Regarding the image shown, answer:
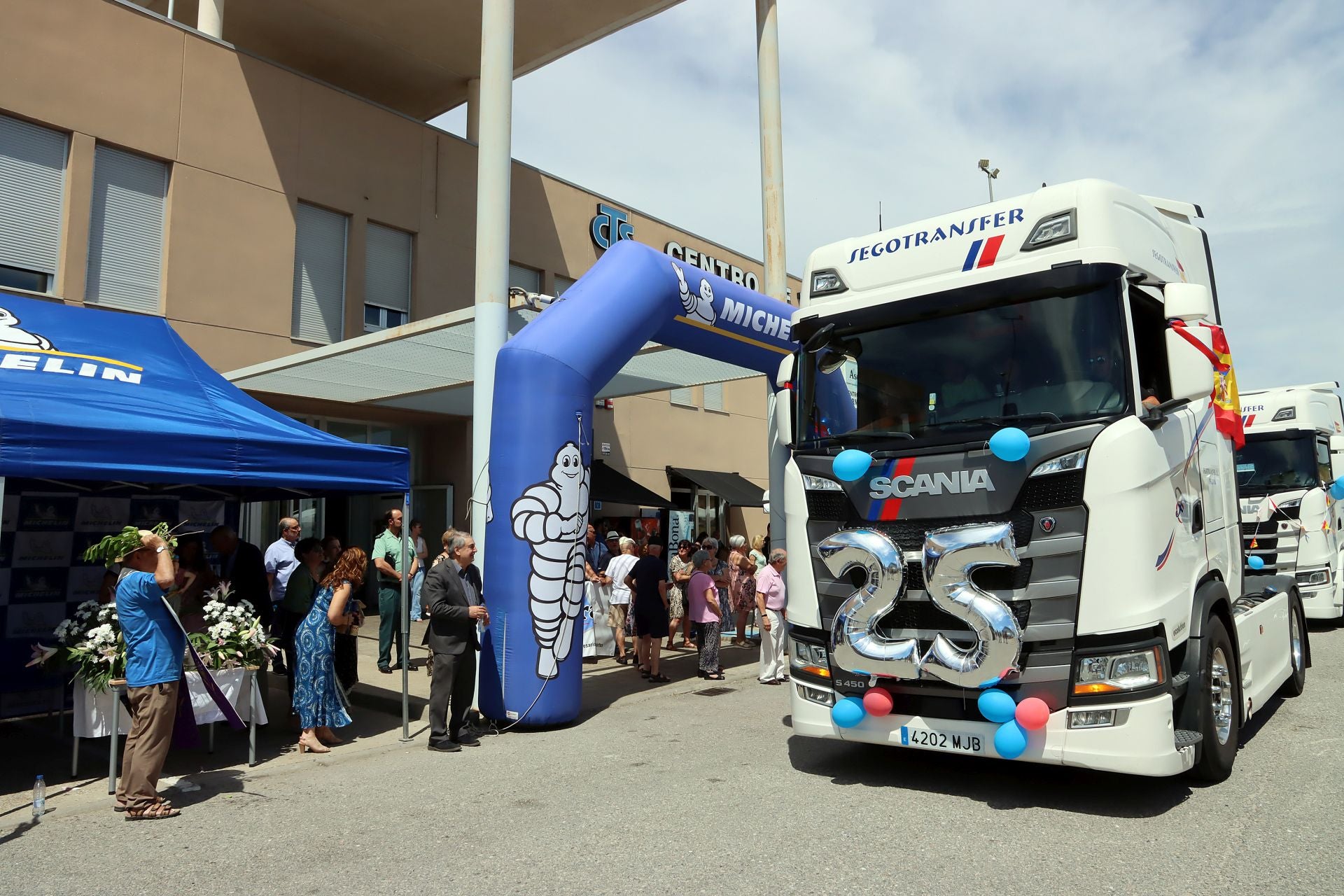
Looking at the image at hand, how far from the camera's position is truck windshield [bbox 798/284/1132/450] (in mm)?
5238

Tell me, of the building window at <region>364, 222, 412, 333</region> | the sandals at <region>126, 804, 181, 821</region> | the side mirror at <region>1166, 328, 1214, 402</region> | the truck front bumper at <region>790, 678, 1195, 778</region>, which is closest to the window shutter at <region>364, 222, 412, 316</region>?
the building window at <region>364, 222, 412, 333</region>

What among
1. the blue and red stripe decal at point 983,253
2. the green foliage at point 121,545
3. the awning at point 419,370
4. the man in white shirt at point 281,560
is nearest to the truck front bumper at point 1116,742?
the blue and red stripe decal at point 983,253

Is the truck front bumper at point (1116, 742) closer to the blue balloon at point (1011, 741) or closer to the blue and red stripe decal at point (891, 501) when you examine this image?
the blue balloon at point (1011, 741)

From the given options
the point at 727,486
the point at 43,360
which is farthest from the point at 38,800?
the point at 727,486

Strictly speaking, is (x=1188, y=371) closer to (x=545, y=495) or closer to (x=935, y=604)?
(x=935, y=604)

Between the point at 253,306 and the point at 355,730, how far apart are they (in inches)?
311

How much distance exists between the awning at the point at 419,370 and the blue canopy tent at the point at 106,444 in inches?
88.9

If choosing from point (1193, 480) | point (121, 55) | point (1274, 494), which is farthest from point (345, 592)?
point (1274, 494)

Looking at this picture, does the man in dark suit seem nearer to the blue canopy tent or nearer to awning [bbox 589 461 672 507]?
the blue canopy tent

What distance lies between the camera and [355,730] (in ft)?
27.2

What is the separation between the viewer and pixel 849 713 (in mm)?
5645

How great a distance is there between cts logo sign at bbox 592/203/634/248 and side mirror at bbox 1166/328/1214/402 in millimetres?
14353

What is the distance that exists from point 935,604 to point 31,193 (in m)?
12.5

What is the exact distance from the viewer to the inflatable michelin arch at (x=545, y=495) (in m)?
7.88
